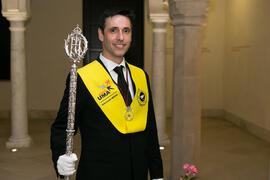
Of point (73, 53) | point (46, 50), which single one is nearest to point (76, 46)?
point (73, 53)

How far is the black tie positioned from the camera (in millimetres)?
2020

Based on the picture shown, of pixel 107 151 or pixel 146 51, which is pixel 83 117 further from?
pixel 146 51

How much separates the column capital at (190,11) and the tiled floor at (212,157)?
7.56 ft

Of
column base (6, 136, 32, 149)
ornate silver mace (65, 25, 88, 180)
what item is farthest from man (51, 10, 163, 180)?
column base (6, 136, 32, 149)

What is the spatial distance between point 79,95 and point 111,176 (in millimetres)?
480

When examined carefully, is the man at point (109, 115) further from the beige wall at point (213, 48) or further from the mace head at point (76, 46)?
the beige wall at point (213, 48)

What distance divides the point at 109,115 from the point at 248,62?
292 inches

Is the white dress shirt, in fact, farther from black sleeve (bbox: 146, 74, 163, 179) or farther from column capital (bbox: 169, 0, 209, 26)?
column capital (bbox: 169, 0, 209, 26)

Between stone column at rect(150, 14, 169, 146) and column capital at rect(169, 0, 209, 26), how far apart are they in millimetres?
2793

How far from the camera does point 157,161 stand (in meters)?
2.19

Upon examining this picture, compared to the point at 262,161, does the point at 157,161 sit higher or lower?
higher

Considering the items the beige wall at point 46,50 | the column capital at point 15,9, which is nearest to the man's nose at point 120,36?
the column capital at point 15,9

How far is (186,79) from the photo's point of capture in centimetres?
432

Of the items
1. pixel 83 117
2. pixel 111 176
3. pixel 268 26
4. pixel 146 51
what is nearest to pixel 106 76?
pixel 83 117
